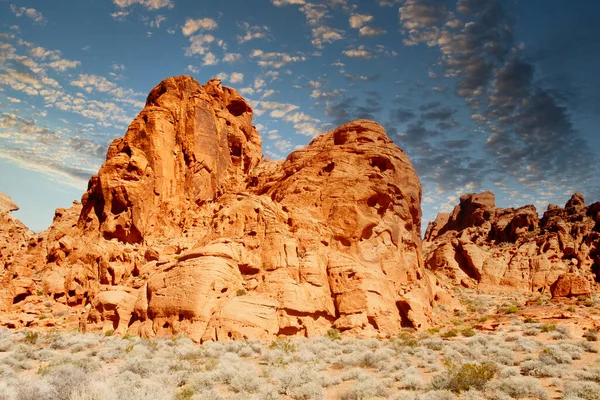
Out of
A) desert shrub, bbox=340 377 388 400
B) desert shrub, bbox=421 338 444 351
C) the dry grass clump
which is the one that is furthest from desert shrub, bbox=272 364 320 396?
desert shrub, bbox=421 338 444 351

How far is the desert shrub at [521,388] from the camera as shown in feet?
36.4

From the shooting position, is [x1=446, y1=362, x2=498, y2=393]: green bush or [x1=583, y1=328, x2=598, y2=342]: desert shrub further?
[x1=583, y1=328, x2=598, y2=342]: desert shrub

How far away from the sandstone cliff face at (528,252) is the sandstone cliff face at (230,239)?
28385mm

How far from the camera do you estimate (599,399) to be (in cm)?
1022

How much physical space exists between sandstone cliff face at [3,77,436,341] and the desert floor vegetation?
248 cm

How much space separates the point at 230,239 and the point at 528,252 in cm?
5225

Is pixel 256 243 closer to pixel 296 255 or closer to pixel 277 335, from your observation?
pixel 296 255

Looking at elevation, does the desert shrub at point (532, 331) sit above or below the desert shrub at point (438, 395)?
above

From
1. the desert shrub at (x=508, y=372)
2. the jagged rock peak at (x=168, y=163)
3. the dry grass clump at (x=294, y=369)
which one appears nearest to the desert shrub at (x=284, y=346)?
the dry grass clump at (x=294, y=369)

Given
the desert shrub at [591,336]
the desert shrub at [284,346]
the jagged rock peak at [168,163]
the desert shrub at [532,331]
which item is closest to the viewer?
the desert shrub at [284,346]

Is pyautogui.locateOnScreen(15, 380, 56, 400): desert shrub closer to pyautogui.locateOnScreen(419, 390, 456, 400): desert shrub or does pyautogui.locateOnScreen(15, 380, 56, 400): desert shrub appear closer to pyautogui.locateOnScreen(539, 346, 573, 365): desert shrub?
pyautogui.locateOnScreen(419, 390, 456, 400): desert shrub

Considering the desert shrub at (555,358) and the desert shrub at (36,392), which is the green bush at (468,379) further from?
the desert shrub at (36,392)

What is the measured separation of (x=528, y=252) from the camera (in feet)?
193

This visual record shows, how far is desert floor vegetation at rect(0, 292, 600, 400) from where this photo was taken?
10.9 m
